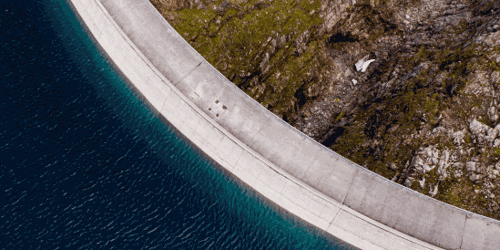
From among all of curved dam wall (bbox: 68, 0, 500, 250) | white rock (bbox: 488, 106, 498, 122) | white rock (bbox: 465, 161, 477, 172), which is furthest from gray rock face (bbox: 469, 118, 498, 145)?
curved dam wall (bbox: 68, 0, 500, 250)

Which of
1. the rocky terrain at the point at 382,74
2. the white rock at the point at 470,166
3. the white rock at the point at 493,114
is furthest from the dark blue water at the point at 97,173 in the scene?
the white rock at the point at 493,114

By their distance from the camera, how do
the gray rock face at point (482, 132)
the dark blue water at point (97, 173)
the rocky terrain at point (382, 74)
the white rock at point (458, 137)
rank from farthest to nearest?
the white rock at point (458, 137), the rocky terrain at point (382, 74), the gray rock face at point (482, 132), the dark blue water at point (97, 173)

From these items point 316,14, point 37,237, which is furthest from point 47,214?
point 316,14

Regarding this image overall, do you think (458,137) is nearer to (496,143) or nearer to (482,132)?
(482,132)

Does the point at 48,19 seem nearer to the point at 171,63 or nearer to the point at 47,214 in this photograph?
the point at 171,63

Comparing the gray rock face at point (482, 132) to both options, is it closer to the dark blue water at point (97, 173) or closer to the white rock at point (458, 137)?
the white rock at point (458, 137)

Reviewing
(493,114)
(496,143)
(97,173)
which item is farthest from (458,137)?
(97,173)
